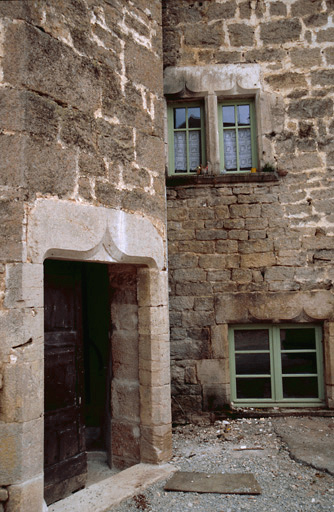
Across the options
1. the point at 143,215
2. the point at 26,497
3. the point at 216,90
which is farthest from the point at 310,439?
the point at 216,90

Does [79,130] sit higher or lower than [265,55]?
lower

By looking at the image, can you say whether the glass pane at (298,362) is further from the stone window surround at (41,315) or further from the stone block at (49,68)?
the stone block at (49,68)

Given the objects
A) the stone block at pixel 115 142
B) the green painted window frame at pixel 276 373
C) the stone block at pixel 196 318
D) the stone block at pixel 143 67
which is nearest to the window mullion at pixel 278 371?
the green painted window frame at pixel 276 373

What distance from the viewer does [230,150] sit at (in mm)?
5852

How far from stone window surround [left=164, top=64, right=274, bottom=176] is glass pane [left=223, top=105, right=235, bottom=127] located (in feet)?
0.55

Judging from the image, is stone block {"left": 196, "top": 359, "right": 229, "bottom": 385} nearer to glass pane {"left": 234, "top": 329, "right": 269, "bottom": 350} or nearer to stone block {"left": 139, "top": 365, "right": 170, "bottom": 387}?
glass pane {"left": 234, "top": 329, "right": 269, "bottom": 350}

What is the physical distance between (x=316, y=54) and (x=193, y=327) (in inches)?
141

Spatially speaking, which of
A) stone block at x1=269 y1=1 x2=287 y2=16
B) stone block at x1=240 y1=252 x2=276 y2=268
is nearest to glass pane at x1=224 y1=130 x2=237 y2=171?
stone block at x1=240 y1=252 x2=276 y2=268

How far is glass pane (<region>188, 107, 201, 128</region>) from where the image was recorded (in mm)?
5922

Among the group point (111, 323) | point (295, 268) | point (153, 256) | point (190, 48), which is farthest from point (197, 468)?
point (190, 48)

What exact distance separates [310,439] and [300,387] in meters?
0.94

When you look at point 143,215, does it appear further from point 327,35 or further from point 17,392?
point 327,35

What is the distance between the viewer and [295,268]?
18.2 feet

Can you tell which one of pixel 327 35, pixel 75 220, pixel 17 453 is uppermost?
pixel 327 35
